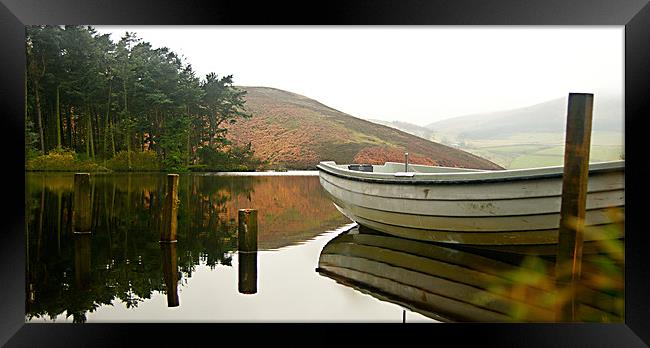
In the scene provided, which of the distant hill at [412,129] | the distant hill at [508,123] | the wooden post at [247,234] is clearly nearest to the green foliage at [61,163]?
the wooden post at [247,234]

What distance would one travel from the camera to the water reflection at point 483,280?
367 centimetres

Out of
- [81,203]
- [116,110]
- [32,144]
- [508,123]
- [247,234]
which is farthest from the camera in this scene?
[508,123]

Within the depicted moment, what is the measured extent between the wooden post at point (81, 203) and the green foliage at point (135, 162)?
7.18 feet

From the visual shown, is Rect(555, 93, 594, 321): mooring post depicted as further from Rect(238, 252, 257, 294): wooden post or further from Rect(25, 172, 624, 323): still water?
Rect(238, 252, 257, 294): wooden post

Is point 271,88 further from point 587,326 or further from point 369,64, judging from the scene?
point 587,326

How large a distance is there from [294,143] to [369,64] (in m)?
4.79

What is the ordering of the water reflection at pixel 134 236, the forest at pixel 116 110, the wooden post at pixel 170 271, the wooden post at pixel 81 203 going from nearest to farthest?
the wooden post at pixel 170 271 → the water reflection at pixel 134 236 → the wooden post at pixel 81 203 → the forest at pixel 116 110

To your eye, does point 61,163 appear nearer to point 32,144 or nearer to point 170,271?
point 32,144

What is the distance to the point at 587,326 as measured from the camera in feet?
10.1

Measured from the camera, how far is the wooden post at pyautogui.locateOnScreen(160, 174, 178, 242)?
197 inches

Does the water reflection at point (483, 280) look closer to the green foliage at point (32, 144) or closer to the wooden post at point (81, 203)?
the wooden post at point (81, 203)
